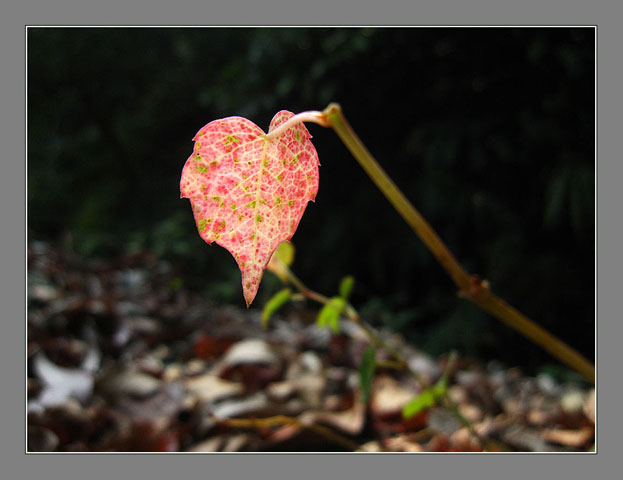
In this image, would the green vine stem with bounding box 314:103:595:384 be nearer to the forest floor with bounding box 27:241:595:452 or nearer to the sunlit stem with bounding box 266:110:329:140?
the sunlit stem with bounding box 266:110:329:140

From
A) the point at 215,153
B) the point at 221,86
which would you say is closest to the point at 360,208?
the point at 221,86

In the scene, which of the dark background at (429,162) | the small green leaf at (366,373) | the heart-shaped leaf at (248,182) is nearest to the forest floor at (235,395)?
the small green leaf at (366,373)

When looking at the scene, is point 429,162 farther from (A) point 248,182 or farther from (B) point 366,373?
(A) point 248,182

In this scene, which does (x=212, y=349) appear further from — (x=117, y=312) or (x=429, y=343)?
(x=429, y=343)

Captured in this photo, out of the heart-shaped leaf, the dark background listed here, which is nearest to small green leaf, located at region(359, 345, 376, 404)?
the heart-shaped leaf

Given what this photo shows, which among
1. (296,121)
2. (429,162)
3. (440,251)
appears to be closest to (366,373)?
(440,251)

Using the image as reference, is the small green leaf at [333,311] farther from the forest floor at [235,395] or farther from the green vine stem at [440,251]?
the green vine stem at [440,251]
